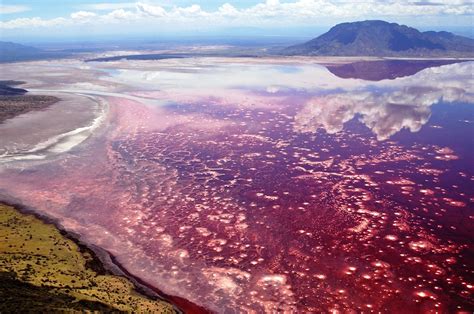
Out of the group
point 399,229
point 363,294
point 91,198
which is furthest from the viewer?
point 91,198

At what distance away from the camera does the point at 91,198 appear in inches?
1756

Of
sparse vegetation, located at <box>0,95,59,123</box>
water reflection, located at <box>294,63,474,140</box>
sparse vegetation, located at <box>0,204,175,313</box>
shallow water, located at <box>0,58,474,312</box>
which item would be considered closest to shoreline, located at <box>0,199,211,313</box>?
sparse vegetation, located at <box>0,204,175,313</box>

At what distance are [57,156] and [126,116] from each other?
25.7 metres

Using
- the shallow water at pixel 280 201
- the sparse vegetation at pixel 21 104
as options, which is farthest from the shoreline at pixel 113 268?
the sparse vegetation at pixel 21 104

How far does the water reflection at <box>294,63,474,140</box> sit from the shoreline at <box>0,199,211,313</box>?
43.2 metres

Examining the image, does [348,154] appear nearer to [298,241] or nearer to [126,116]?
[298,241]

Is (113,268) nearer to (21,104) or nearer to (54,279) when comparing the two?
(54,279)

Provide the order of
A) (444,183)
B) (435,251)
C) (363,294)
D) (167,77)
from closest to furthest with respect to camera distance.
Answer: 1. (363,294)
2. (435,251)
3. (444,183)
4. (167,77)

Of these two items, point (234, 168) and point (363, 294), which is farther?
point (234, 168)

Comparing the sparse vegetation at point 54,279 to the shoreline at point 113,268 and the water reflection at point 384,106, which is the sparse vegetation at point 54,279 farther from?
the water reflection at point 384,106

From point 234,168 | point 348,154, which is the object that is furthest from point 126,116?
A: point 348,154

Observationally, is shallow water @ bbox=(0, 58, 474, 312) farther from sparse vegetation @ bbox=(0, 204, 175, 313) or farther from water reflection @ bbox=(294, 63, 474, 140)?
sparse vegetation @ bbox=(0, 204, 175, 313)

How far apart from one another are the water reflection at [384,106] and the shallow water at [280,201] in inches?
28.7

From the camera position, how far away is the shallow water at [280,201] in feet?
97.8
